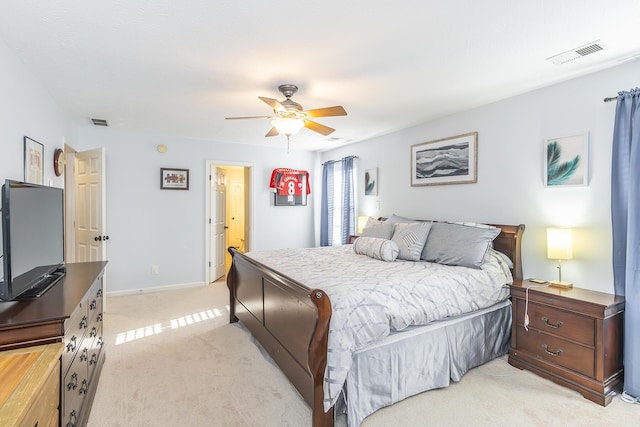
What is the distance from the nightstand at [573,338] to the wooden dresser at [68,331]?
9.98ft

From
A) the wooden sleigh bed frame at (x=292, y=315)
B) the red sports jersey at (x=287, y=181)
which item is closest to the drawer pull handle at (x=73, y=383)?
the wooden sleigh bed frame at (x=292, y=315)

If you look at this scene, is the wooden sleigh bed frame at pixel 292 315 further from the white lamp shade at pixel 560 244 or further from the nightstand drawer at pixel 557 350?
the nightstand drawer at pixel 557 350

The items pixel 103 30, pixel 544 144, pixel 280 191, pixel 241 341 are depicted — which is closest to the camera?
pixel 103 30

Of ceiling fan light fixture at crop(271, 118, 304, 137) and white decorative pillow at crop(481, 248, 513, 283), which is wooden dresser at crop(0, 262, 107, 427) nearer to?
ceiling fan light fixture at crop(271, 118, 304, 137)

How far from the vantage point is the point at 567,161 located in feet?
9.09

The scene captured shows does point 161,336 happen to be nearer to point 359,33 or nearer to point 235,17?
point 235,17

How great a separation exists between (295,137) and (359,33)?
119 inches

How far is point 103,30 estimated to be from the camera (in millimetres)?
1994

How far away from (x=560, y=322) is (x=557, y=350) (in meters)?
0.22

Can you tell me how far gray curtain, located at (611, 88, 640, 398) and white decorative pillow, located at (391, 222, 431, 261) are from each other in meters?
1.44

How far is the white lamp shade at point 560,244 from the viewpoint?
8.52ft

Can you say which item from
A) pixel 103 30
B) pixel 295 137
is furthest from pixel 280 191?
pixel 103 30

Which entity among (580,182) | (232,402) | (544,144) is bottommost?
(232,402)

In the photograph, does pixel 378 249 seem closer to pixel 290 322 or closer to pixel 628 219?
pixel 290 322
